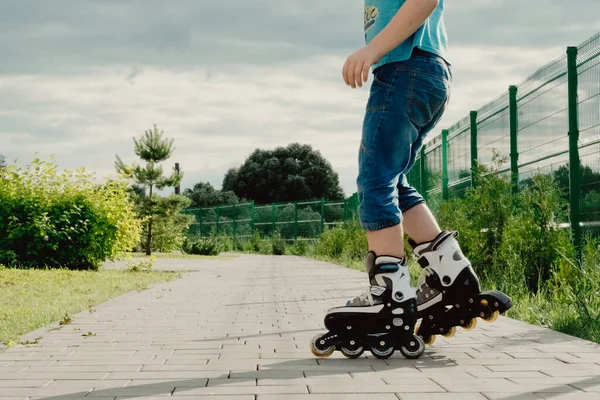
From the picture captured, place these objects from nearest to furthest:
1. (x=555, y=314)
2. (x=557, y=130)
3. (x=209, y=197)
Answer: (x=555, y=314), (x=557, y=130), (x=209, y=197)

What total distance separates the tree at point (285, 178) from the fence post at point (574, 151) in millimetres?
52675

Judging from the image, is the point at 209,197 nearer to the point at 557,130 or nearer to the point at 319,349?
the point at 557,130

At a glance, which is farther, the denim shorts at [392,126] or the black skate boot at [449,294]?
the black skate boot at [449,294]

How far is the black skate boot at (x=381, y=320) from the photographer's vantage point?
3.40 metres

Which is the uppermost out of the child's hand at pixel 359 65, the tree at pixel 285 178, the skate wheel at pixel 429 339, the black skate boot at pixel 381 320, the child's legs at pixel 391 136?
the tree at pixel 285 178

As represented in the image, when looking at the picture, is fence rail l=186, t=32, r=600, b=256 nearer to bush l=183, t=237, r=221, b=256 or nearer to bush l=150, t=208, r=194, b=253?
bush l=150, t=208, r=194, b=253

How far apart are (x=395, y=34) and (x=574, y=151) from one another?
15.4 ft

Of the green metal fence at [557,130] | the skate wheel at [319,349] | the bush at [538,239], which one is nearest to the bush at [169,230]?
the green metal fence at [557,130]

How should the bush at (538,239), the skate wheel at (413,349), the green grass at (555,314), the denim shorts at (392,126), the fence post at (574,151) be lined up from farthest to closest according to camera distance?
the fence post at (574,151), the bush at (538,239), the green grass at (555,314), the skate wheel at (413,349), the denim shorts at (392,126)

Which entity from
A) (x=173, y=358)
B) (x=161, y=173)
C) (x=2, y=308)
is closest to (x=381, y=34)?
(x=173, y=358)

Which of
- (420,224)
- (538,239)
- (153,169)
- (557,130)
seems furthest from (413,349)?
(153,169)

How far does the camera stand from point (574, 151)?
7324mm

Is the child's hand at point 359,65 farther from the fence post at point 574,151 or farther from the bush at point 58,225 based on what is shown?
the bush at point 58,225

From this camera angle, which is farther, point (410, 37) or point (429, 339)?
point (429, 339)
